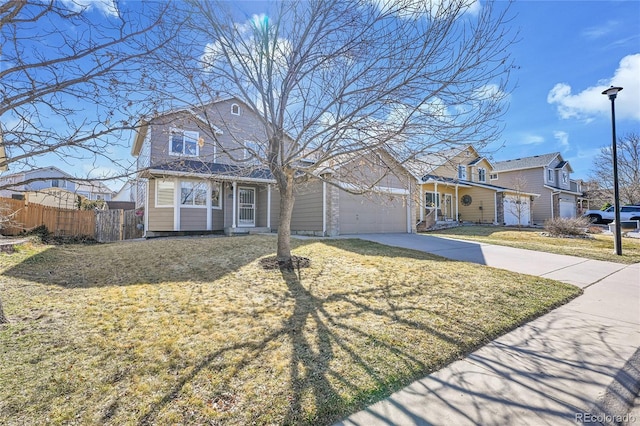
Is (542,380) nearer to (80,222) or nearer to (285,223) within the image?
(285,223)

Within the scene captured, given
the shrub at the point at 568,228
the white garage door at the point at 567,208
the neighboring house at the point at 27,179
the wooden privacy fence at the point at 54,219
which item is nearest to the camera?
the neighboring house at the point at 27,179

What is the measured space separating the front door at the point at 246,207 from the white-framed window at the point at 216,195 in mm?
1000

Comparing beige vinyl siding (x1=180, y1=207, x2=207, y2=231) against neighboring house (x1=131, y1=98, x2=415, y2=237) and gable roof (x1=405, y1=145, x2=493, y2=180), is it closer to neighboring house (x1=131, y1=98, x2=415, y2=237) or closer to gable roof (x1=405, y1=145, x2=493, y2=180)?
neighboring house (x1=131, y1=98, x2=415, y2=237)

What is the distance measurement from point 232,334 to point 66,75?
3.36 meters

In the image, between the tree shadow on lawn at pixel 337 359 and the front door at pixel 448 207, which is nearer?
the tree shadow on lawn at pixel 337 359

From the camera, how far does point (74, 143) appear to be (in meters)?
3.09

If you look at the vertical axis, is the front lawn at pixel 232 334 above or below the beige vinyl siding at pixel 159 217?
below

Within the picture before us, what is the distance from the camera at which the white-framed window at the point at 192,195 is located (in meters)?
13.6

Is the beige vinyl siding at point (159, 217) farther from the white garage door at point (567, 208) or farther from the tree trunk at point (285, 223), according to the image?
the white garage door at point (567, 208)

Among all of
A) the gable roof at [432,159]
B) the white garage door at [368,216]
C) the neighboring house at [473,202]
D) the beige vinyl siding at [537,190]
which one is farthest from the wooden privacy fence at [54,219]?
the beige vinyl siding at [537,190]

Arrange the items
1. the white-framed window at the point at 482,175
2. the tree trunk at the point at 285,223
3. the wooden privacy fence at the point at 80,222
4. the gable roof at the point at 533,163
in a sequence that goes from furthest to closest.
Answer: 1. the gable roof at the point at 533,163
2. the white-framed window at the point at 482,175
3. the wooden privacy fence at the point at 80,222
4. the tree trunk at the point at 285,223

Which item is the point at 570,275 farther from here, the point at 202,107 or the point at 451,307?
the point at 202,107

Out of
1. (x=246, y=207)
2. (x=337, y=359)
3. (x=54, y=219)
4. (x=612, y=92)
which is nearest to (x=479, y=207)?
(x=612, y=92)

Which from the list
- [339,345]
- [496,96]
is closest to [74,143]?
[339,345]
